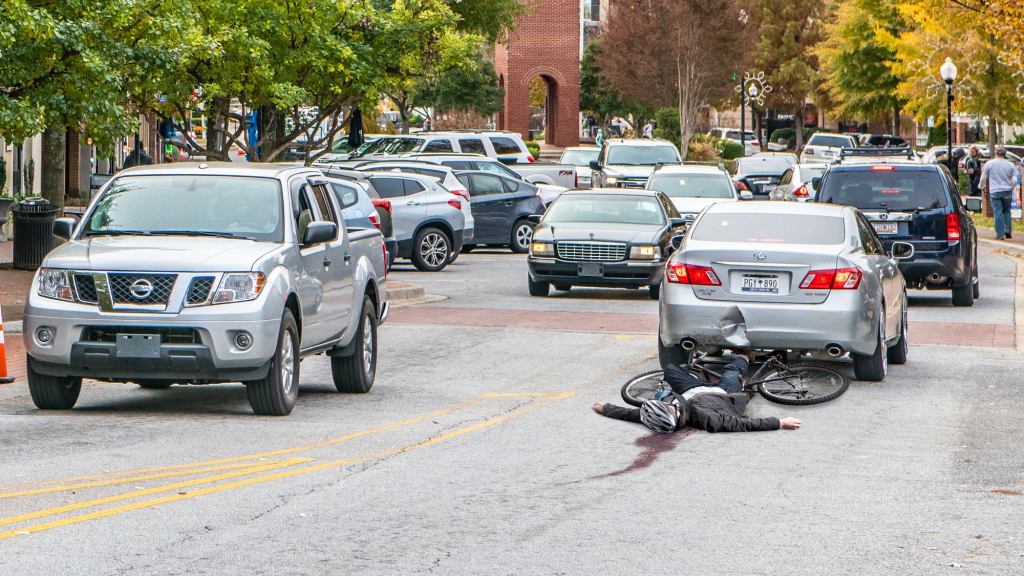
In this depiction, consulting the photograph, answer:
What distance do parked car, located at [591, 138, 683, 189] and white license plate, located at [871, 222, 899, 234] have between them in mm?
17826

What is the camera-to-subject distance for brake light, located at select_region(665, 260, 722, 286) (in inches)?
518

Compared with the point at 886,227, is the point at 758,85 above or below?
above

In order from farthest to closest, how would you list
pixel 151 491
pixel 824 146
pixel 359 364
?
1. pixel 824 146
2. pixel 359 364
3. pixel 151 491

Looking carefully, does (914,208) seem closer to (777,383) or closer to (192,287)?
(777,383)

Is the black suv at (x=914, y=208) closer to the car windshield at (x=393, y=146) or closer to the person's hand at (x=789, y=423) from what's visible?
the person's hand at (x=789, y=423)

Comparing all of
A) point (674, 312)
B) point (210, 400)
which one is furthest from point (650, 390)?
point (210, 400)

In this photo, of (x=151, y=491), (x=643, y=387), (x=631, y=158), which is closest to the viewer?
(x=151, y=491)

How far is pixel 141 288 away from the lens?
10664 mm

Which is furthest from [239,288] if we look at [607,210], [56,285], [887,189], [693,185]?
[693,185]

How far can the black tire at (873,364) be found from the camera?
44.0ft

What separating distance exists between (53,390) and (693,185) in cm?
1841

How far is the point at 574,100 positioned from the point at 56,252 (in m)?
67.4

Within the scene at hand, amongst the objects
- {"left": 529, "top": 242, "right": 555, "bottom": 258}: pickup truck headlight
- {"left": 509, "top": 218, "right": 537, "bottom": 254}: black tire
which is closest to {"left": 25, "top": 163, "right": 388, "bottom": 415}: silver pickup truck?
{"left": 529, "top": 242, "right": 555, "bottom": 258}: pickup truck headlight

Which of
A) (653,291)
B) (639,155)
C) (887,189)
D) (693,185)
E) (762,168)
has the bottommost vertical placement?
(653,291)
